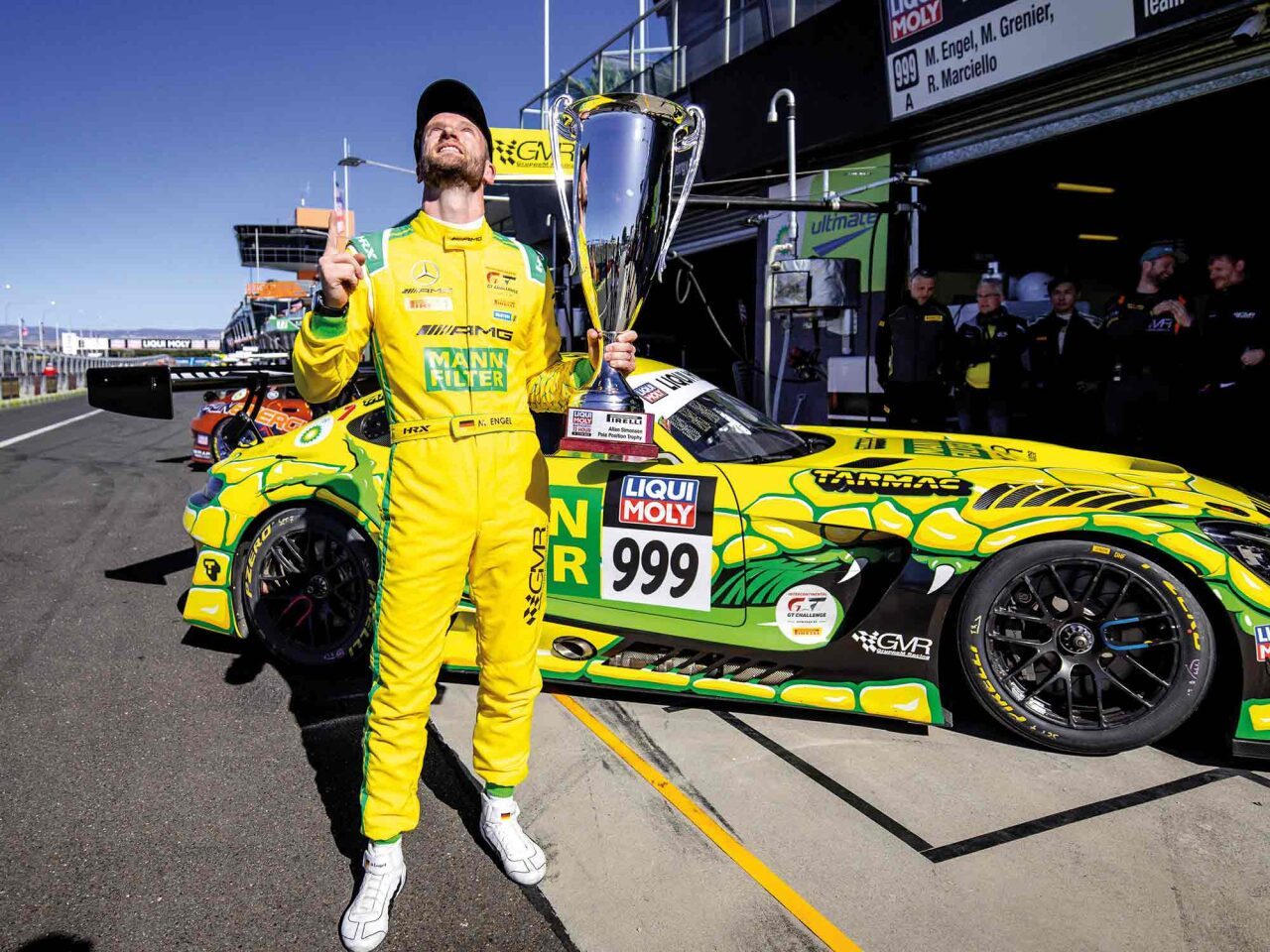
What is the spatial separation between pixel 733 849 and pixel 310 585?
6.97ft

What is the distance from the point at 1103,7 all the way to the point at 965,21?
56.1 inches

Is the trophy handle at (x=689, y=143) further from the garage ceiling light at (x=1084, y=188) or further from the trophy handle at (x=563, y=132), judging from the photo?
the garage ceiling light at (x=1084, y=188)

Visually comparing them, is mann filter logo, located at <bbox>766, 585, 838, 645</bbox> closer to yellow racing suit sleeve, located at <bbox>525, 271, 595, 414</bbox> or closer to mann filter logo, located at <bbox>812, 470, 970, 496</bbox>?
mann filter logo, located at <bbox>812, 470, 970, 496</bbox>

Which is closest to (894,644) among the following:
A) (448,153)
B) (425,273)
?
(425,273)

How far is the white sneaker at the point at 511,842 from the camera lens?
2.22 metres

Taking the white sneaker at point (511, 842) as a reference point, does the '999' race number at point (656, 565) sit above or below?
above

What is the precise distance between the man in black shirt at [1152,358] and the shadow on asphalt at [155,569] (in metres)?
6.33

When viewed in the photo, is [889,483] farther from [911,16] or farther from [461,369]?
[911,16]

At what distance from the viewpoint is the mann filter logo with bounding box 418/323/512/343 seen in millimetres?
2152

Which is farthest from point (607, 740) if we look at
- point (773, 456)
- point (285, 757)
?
point (773, 456)

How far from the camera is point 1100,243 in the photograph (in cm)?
1202

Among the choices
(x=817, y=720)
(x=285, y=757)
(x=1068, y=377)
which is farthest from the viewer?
(x=1068, y=377)

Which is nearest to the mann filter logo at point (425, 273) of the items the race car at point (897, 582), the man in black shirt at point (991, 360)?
the race car at point (897, 582)

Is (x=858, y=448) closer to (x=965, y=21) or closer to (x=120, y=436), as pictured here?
(x=965, y=21)
